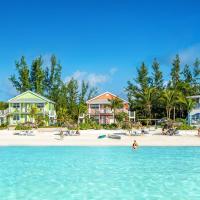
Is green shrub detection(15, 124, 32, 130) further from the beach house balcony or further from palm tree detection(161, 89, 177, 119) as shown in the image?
palm tree detection(161, 89, 177, 119)

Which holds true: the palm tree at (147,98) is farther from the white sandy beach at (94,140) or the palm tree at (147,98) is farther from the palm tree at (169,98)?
the white sandy beach at (94,140)

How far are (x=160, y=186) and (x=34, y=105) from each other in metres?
57.9

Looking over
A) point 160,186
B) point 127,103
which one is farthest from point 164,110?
point 160,186

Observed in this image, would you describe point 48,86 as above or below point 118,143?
above

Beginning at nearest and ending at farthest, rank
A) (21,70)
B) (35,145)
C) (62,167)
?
(62,167), (35,145), (21,70)

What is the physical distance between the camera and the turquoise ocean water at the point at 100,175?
56.7 feet

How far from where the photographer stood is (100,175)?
22.3m

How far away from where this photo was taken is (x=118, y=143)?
41688mm

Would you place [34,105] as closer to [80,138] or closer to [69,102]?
[69,102]

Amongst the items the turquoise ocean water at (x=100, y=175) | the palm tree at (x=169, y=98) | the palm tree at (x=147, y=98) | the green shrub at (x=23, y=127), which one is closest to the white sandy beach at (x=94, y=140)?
the turquoise ocean water at (x=100, y=175)

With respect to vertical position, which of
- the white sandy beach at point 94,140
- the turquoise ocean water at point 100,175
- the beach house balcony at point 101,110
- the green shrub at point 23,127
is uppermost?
the beach house balcony at point 101,110

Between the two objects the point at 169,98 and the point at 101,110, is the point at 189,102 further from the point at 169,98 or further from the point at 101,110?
the point at 101,110

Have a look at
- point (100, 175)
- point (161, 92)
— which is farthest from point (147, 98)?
point (100, 175)

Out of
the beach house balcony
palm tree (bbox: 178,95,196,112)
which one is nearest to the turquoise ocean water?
palm tree (bbox: 178,95,196,112)
